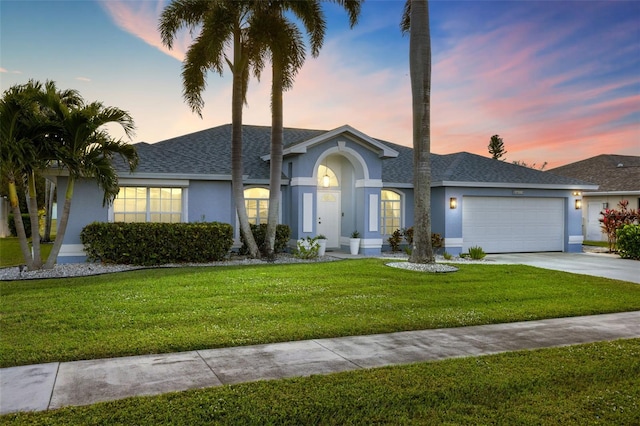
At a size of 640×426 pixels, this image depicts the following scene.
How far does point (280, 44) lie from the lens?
14.3m

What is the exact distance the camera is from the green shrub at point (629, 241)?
692 inches

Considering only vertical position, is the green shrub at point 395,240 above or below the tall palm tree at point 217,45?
below

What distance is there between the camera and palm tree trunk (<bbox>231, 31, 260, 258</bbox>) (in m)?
15.2

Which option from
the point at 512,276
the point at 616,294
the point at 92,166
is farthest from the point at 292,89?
the point at 616,294

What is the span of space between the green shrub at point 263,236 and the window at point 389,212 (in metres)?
4.38

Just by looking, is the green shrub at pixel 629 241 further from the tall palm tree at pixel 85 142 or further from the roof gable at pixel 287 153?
the tall palm tree at pixel 85 142

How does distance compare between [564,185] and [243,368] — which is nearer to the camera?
[243,368]

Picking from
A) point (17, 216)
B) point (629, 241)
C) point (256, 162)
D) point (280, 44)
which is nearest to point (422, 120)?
point (280, 44)

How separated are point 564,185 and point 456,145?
927cm

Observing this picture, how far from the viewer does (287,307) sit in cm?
828

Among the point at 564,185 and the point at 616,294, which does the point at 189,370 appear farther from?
the point at 564,185

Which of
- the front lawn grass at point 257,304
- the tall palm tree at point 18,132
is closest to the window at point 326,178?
the front lawn grass at point 257,304

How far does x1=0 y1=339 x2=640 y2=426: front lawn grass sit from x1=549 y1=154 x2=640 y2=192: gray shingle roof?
23.6 m

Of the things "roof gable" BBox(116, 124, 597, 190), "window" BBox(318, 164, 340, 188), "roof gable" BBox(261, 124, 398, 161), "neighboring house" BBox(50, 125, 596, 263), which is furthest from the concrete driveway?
"window" BBox(318, 164, 340, 188)
